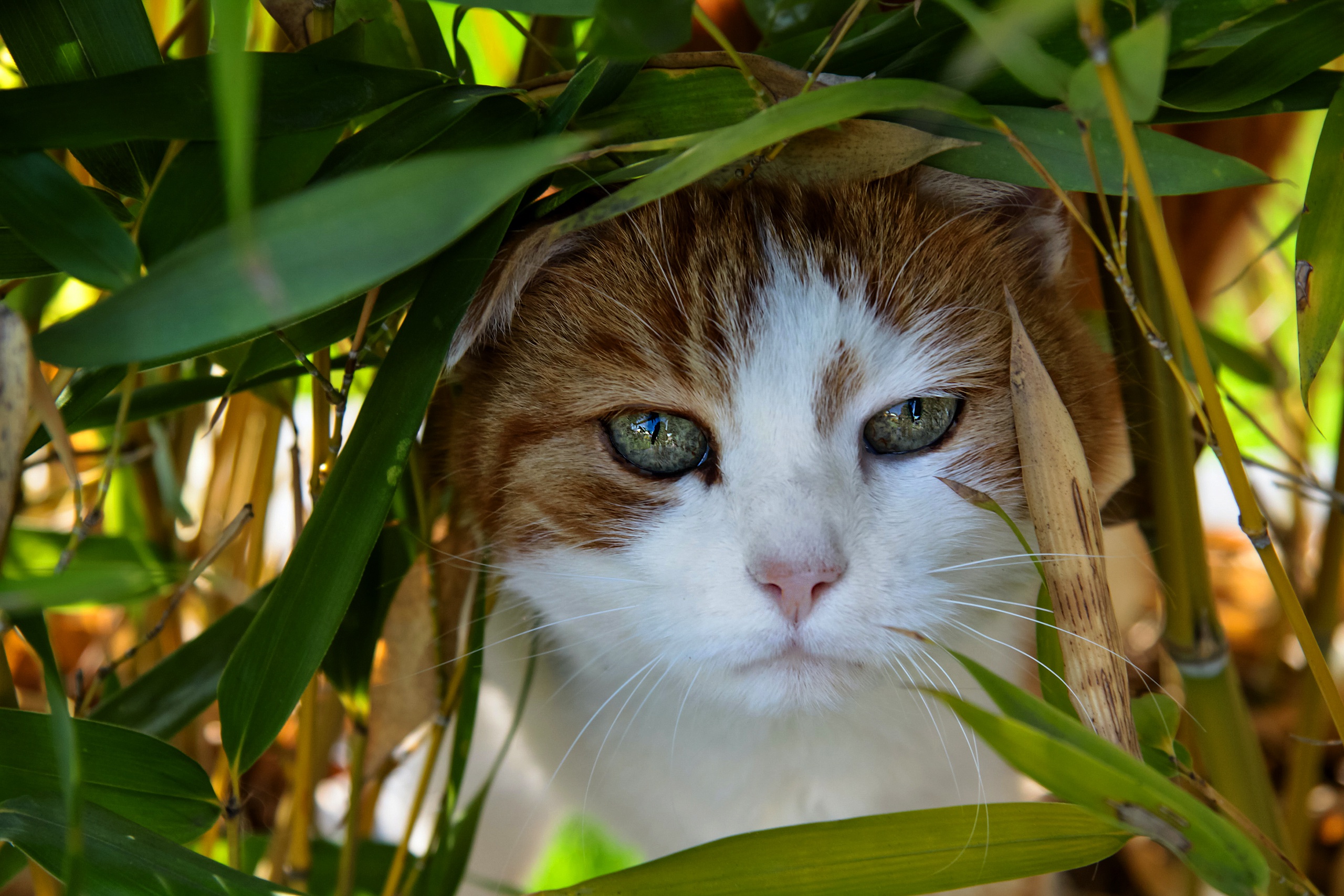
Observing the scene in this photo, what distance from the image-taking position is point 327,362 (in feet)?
3.36

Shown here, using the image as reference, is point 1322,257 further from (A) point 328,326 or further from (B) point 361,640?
(B) point 361,640

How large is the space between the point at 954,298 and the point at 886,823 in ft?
1.84

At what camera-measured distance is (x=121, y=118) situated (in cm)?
74

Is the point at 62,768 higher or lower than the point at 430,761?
lower

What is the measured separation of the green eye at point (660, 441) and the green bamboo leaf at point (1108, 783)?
40 centimetres

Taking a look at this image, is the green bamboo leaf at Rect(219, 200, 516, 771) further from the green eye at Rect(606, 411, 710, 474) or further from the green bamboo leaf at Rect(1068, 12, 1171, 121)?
the green bamboo leaf at Rect(1068, 12, 1171, 121)

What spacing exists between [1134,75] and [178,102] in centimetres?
69

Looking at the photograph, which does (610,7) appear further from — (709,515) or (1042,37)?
(709,515)

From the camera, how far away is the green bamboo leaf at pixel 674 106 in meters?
0.88

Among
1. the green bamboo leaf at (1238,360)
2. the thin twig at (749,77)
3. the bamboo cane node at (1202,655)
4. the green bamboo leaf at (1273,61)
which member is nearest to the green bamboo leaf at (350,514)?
the thin twig at (749,77)

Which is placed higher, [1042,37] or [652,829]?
[1042,37]

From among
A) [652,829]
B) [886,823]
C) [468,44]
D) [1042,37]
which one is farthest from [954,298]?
[468,44]

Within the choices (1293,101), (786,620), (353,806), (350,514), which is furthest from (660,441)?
(1293,101)

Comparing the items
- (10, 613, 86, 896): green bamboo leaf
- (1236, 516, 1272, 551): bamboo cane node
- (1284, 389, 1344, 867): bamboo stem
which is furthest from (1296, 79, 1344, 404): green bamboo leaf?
(10, 613, 86, 896): green bamboo leaf
